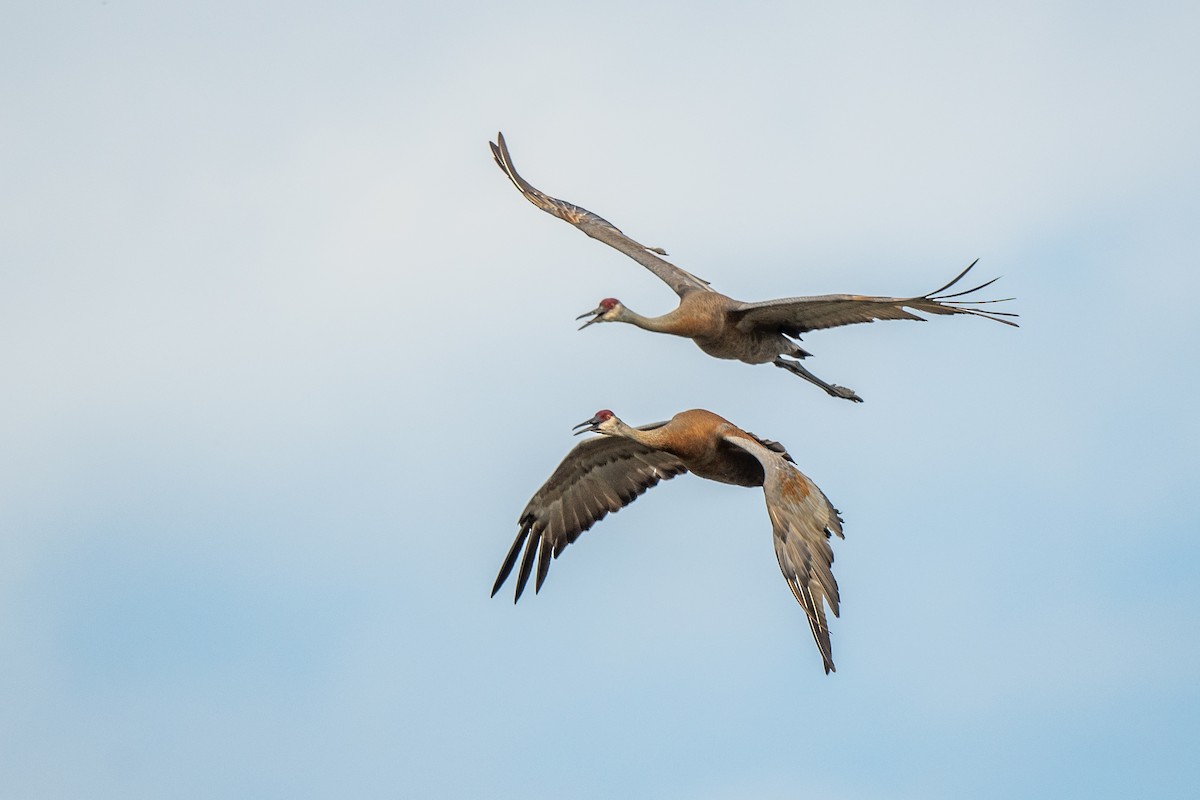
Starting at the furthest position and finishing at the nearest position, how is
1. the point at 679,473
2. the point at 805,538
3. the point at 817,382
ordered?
the point at 817,382 → the point at 679,473 → the point at 805,538

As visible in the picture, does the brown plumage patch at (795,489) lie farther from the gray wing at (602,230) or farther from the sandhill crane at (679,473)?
the gray wing at (602,230)

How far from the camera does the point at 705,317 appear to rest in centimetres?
1847

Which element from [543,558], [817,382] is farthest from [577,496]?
[817,382]

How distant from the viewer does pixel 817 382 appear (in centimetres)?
2022

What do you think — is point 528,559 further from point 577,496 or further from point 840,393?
point 840,393

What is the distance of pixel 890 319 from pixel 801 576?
8.99ft

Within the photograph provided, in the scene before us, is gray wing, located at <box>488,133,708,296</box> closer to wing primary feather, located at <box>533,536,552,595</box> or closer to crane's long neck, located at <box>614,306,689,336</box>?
crane's long neck, located at <box>614,306,689,336</box>

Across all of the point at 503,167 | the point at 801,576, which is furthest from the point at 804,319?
the point at 503,167

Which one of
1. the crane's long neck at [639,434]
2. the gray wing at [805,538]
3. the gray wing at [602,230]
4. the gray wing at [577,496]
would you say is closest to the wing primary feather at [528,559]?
the gray wing at [577,496]

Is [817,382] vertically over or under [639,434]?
over

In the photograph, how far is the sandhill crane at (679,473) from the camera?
15250 mm

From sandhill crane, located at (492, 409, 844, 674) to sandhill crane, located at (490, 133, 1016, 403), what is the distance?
1.21 m

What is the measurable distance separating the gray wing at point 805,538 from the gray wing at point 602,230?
395 cm

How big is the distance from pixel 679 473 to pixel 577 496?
996 millimetres
